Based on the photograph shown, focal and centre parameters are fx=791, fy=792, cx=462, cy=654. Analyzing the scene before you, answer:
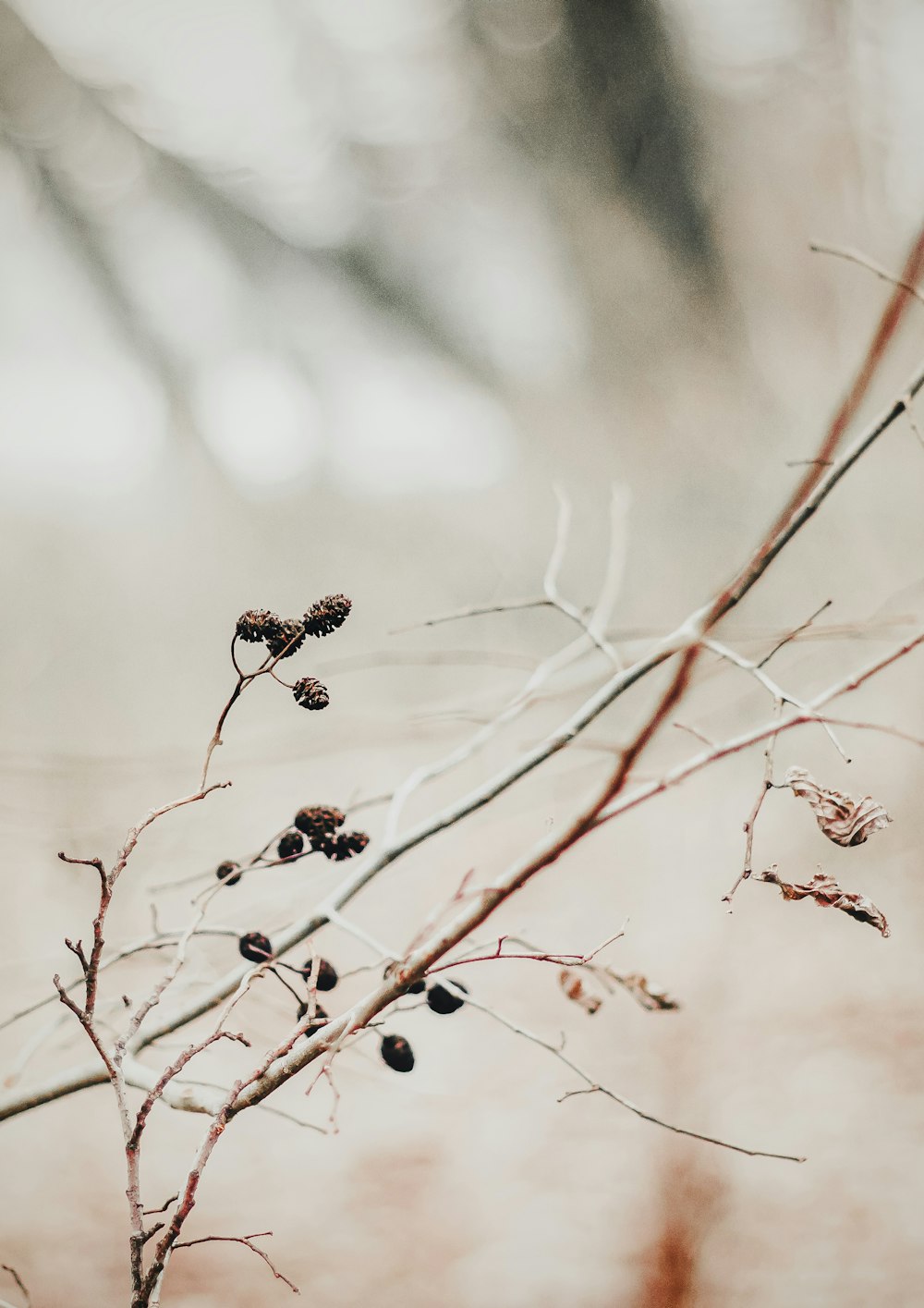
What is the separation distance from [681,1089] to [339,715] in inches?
14.9

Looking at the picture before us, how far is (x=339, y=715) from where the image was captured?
2.17ft

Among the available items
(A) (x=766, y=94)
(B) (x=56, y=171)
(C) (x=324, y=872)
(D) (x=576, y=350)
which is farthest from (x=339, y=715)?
(A) (x=766, y=94)

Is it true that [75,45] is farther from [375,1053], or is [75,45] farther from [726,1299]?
[726,1299]

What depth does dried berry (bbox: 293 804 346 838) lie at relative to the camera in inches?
14.7

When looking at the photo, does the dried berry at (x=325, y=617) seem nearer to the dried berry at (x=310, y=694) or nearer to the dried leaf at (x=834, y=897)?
the dried berry at (x=310, y=694)

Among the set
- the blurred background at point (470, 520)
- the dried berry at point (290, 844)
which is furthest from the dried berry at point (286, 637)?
the blurred background at point (470, 520)

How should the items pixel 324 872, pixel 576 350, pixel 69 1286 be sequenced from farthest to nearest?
Result: 1. pixel 576 350
2. pixel 324 872
3. pixel 69 1286

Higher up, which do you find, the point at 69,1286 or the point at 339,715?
the point at 339,715

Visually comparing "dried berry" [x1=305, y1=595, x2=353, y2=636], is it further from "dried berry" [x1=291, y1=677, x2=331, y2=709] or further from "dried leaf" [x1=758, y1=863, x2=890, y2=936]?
"dried leaf" [x1=758, y1=863, x2=890, y2=936]

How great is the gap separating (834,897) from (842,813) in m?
0.03

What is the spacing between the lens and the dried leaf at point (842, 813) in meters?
0.31

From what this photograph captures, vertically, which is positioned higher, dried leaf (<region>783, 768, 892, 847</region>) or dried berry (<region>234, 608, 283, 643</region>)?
dried berry (<region>234, 608, 283, 643</region>)

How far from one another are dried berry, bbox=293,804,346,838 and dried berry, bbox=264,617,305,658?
90 mm

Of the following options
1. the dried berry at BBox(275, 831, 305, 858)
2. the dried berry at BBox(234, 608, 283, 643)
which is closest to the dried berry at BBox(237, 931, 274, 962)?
the dried berry at BBox(275, 831, 305, 858)
